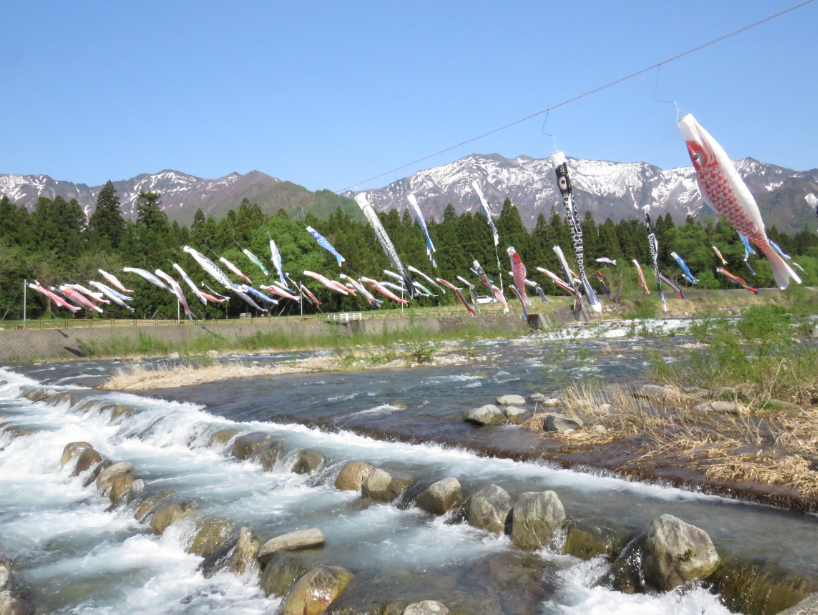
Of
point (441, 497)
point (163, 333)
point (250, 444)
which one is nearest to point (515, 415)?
point (441, 497)

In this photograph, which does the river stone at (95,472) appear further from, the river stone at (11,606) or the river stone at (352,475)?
the river stone at (11,606)

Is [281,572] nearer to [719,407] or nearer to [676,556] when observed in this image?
[676,556]

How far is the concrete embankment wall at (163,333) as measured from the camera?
31.8 m

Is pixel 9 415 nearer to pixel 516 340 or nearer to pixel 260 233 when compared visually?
pixel 516 340

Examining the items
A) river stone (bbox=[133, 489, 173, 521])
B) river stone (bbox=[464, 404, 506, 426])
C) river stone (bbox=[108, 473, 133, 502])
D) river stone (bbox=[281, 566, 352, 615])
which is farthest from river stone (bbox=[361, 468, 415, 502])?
river stone (bbox=[108, 473, 133, 502])

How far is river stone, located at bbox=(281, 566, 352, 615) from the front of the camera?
13.7 ft

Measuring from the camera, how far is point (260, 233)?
178 ft

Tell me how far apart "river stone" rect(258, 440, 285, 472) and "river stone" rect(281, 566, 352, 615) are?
3616 millimetres

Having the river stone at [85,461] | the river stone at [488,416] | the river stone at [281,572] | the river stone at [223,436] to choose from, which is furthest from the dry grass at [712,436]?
the river stone at [85,461]

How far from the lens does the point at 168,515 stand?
244 inches

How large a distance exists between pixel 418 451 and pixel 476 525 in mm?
2614

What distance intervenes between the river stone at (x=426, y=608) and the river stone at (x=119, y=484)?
4887mm

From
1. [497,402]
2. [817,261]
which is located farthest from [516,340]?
[817,261]

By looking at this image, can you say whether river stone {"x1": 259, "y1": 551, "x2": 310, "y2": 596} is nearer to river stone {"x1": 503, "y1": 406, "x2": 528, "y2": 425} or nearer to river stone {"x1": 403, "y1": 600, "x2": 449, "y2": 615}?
river stone {"x1": 403, "y1": 600, "x2": 449, "y2": 615}
